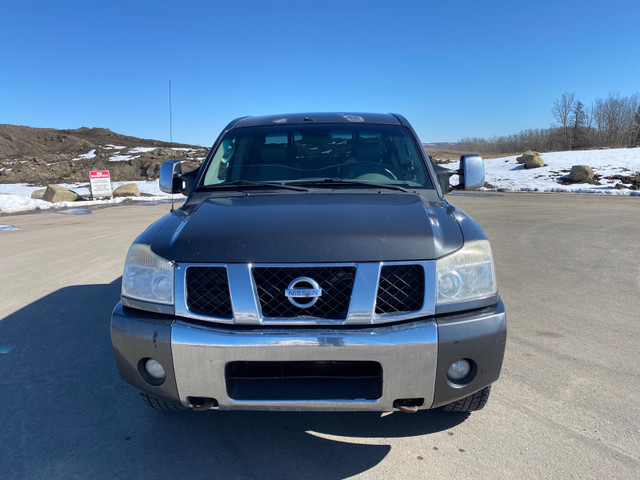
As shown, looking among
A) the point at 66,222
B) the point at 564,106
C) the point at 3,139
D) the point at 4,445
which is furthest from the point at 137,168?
the point at 564,106

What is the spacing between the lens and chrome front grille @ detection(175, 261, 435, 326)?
7.00 ft

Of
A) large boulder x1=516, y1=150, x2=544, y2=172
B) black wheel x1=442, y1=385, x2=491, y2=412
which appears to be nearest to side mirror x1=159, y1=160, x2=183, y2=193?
black wheel x1=442, y1=385, x2=491, y2=412

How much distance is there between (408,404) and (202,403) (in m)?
0.98

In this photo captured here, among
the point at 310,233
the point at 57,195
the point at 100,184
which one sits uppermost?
the point at 100,184

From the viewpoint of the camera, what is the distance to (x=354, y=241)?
2.20 metres

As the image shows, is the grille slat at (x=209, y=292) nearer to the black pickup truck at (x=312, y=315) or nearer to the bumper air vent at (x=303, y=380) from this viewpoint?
the black pickup truck at (x=312, y=315)

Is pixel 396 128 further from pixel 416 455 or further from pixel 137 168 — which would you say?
pixel 137 168

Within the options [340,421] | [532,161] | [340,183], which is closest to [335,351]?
[340,421]

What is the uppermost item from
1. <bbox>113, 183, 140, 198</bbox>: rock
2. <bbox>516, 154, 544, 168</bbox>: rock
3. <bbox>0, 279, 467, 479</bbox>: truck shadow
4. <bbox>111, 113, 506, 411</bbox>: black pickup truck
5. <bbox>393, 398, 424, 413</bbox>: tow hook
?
<bbox>516, 154, 544, 168</bbox>: rock

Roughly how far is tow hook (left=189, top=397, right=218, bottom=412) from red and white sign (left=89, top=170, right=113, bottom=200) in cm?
1794

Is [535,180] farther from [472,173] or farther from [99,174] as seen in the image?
[472,173]

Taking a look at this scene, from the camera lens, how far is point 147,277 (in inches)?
92.3

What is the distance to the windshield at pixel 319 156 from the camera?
344 cm

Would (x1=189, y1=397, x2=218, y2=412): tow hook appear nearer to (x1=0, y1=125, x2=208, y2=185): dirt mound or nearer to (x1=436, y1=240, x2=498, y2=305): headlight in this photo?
(x1=436, y1=240, x2=498, y2=305): headlight
